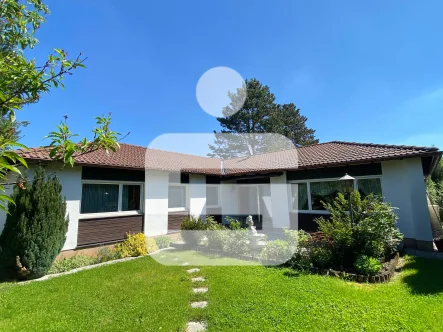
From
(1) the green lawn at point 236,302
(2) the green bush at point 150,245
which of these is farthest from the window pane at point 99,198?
(1) the green lawn at point 236,302

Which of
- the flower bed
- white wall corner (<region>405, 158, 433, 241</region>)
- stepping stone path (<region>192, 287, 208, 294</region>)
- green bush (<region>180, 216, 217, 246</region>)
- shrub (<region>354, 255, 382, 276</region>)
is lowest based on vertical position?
stepping stone path (<region>192, 287, 208, 294</region>)

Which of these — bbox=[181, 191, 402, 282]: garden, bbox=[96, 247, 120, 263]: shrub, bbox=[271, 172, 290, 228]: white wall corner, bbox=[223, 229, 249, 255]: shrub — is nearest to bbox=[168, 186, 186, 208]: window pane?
bbox=[96, 247, 120, 263]: shrub

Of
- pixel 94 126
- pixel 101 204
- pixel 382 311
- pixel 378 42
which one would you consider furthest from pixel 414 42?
pixel 101 204

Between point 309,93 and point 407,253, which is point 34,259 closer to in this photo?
point 407,253

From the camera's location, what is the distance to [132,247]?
11.3 m

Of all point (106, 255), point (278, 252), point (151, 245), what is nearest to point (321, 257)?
point (278, 252)

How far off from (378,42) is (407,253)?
31.1ft

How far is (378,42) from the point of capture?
427 inches

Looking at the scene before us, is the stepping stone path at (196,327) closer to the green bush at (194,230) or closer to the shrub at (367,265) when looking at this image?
the shrub at (367,265)

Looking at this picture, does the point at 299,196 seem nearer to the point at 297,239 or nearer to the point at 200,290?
the point at 297,239

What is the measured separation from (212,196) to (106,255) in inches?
337

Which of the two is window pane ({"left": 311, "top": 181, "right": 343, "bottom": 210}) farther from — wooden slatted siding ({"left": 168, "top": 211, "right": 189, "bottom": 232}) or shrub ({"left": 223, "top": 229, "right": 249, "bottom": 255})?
wooden slatted siding ({"left": 168, "top": 211, "right": 189, "bottom": 232})

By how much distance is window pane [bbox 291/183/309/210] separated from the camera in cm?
1349

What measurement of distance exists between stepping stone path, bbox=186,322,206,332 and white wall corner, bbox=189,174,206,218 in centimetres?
1079
